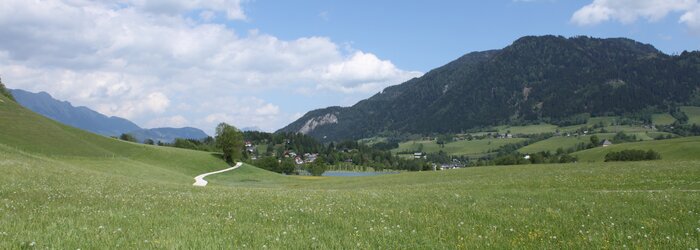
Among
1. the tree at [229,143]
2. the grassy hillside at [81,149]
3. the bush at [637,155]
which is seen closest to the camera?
the grassy hillside at [81,149]

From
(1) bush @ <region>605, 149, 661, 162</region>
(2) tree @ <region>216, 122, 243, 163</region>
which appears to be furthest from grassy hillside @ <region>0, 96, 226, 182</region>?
(1) bush @ <region>605, 149, 661, 162</region>

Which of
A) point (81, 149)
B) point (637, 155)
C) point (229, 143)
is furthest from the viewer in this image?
point (229, 143)

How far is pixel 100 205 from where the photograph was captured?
17469mm

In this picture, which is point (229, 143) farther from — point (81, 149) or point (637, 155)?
point (637, 155)

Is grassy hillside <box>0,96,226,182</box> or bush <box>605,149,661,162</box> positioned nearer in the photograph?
grassy hillside <box>0,96,226,182</box>

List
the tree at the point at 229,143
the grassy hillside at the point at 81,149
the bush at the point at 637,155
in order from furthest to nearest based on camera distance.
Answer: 1. the tree at the point at 229,143
2. the bush at the point at 637,155
3. the grassy hillside at the point at 81,149

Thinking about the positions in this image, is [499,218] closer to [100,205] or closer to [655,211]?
[655,211]

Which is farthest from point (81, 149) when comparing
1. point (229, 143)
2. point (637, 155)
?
point (637, 155)

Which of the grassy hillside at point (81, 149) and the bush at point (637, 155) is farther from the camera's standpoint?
the bush at point (637, 155)

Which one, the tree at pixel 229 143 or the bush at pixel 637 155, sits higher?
the tree at pixel 229 143

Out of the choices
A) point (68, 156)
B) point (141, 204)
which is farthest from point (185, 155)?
point (141, 204)

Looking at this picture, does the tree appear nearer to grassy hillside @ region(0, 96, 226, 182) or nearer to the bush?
grassy hillside @ region(0, 96, 226, 182)

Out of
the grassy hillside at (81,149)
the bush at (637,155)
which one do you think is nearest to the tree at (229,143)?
the grassy hillside at (81,149)

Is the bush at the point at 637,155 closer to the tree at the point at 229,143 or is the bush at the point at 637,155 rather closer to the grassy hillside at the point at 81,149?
the grassy hillside at the point at 81,149
